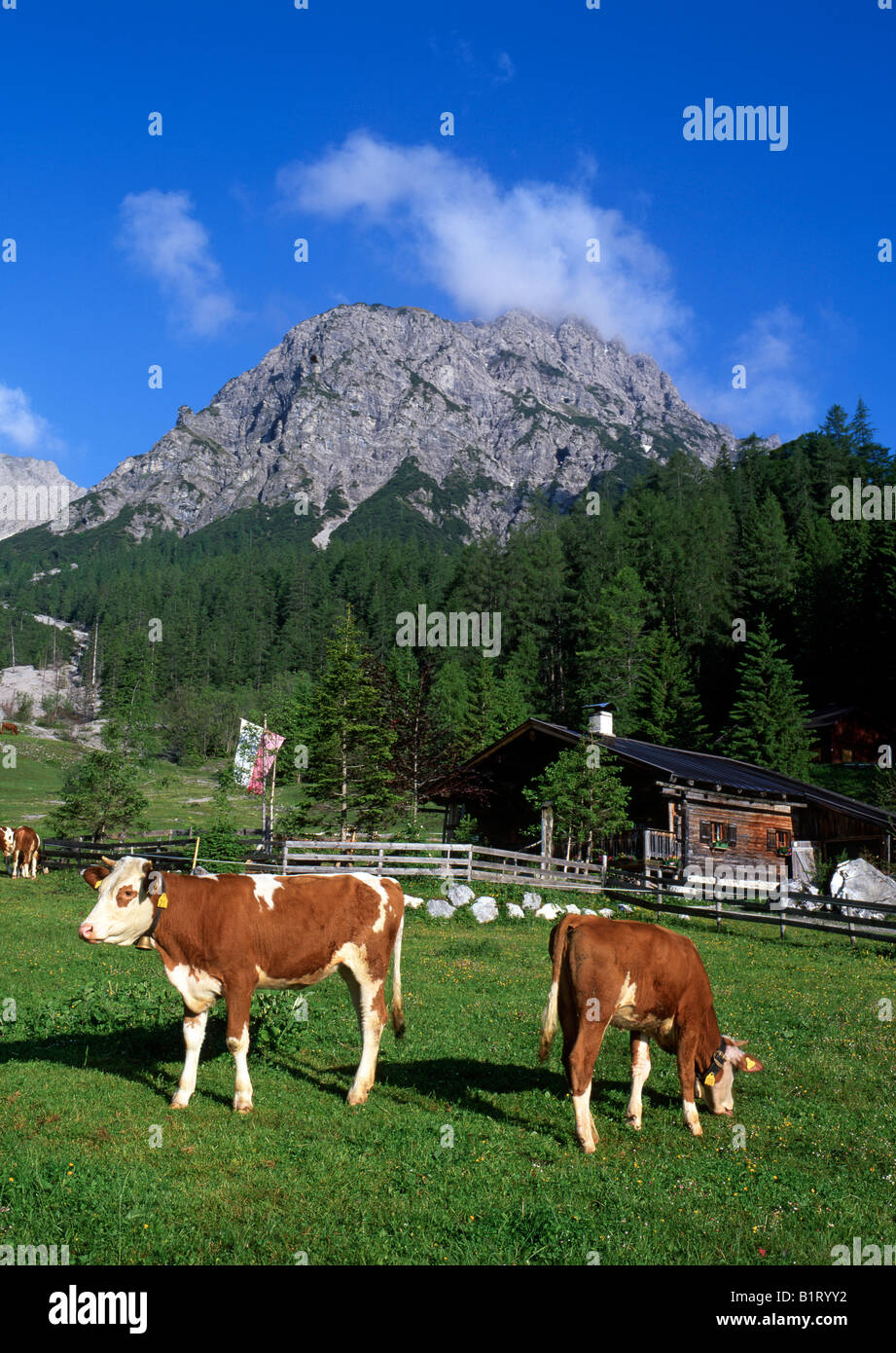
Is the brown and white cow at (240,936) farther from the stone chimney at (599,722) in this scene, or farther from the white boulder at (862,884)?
the stone chimney at (599,722)

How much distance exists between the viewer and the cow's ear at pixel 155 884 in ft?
25.3

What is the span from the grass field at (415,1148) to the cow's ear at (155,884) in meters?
1.82

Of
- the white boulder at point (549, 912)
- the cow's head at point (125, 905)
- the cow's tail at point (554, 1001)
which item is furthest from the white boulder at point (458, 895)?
the cow's head at point (125, 905)

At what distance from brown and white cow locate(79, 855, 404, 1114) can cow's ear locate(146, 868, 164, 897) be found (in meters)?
0.01

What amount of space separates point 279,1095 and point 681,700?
186 ft

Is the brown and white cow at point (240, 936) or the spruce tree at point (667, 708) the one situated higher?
the spruce tree at point (667, 708)

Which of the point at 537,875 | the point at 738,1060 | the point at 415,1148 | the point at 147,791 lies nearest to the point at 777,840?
the point at 537,875

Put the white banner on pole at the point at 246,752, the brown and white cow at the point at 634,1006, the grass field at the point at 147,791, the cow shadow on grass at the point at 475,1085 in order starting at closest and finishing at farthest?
the brown and white cow at the point at 634,1006 < the cow shadow on grass at the point at 475,1085 < the white banner on pole at the point at 246,752 < the grass field at the point at 147,791

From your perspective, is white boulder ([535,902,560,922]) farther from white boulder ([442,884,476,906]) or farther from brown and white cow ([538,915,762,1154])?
brown and white cow ([538,915,762,1154])

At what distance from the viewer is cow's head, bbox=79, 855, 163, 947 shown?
770 centimetres

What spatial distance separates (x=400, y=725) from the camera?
3775 centimetres

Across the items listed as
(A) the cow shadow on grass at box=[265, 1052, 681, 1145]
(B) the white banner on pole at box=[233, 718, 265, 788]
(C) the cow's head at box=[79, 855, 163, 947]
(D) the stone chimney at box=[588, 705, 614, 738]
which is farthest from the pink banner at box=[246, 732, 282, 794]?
(C) the cow's head at box=[79, 855, 163, 947]

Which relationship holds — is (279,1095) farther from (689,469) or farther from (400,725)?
(689,469)
